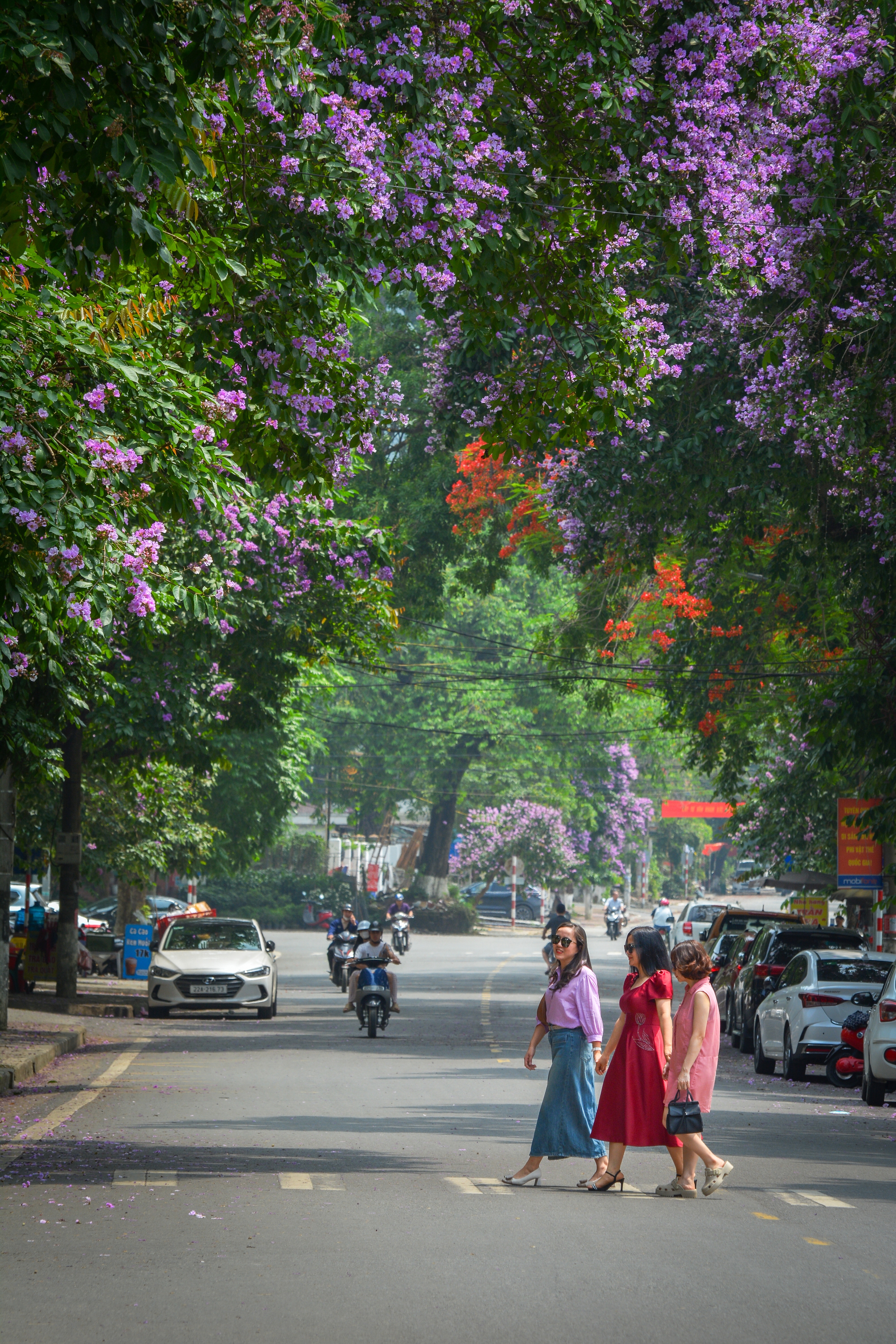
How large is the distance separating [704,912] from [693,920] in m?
0.53

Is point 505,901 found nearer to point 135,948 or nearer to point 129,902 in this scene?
point 129,902

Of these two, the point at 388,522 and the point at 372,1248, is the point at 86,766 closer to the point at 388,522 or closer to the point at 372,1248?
the point at 388,522

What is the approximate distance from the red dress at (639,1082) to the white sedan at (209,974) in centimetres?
1621

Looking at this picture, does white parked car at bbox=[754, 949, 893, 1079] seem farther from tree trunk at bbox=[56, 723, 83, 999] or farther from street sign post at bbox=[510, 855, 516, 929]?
street sign post at bbox=[510, 855, 516, 929]

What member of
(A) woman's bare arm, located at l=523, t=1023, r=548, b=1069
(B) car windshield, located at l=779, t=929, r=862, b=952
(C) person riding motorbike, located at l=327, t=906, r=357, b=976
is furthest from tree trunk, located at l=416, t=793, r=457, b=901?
(A) woman's bare arm, located at l=523, t=1023, r=548, b=1069

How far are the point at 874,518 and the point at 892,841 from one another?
5.15 metres

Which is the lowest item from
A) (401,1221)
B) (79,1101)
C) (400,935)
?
(79,1101)

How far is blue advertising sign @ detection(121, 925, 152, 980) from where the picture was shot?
36500mm

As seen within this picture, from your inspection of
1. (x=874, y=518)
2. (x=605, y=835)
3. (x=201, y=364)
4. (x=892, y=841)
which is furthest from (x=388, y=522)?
(x=605, y=835)

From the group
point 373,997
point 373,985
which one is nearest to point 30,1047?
point 373,997

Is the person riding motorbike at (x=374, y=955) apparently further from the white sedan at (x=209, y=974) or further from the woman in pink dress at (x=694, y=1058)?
the woman in pink dress at (x=694, y=1058)

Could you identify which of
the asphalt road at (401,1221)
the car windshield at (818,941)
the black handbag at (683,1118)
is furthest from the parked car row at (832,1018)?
the black handbag at (683,1118)

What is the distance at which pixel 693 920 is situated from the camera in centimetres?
4584

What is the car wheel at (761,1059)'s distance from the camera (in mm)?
21375
